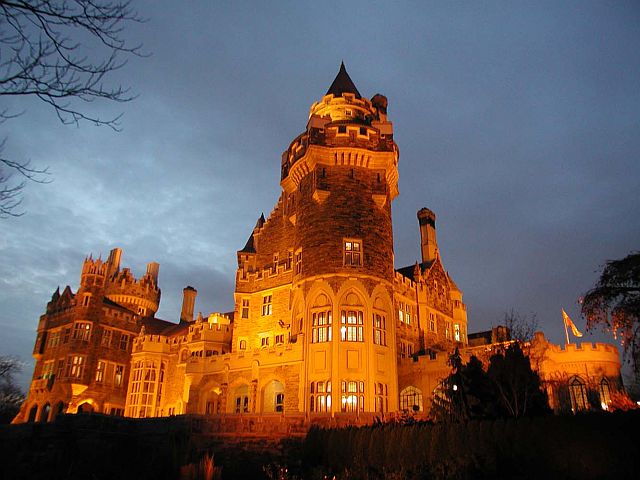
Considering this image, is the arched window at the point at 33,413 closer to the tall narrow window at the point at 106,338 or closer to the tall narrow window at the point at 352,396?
the tall narrow window at the point at 106,338

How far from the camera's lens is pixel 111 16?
7871 millimetres

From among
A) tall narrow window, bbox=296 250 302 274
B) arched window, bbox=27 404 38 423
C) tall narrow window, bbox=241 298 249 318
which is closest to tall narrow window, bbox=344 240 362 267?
tall narrow window, bbox=296 250 302 274

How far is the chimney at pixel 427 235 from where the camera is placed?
146 ft

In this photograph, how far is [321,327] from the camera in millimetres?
29922

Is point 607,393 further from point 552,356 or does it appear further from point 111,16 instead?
point 111,16

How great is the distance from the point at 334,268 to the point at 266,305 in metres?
8.32

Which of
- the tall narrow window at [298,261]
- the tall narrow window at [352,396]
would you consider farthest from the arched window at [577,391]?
the tall narrow window at [298,261]

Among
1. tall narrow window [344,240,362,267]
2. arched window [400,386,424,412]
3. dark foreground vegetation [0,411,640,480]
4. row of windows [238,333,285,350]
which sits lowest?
dark foreground vegetation [0,411,640,480]

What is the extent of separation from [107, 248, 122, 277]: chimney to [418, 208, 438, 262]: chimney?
34.2m

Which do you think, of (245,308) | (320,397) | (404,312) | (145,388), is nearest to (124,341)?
(145,388)

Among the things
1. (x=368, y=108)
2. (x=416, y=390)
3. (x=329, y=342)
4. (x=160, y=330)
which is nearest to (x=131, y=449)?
(x=329, y=342)

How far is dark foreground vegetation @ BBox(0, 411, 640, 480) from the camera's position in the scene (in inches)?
526

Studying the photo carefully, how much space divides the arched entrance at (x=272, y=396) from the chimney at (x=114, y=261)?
109ft

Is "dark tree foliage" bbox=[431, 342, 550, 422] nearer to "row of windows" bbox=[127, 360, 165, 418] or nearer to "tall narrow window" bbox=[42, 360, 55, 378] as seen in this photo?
"row of windows" bbox=[127, 360, 165, 418]
